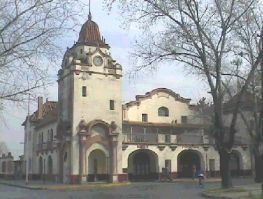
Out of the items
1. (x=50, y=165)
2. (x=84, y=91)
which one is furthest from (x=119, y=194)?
(x=50, y=165)

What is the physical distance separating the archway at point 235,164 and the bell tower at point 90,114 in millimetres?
17351

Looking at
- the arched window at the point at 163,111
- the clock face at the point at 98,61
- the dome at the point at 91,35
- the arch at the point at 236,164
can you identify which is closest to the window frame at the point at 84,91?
the clock face at the point at 98,61

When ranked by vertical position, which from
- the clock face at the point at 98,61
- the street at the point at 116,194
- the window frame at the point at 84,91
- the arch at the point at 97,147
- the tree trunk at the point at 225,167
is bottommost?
the street at the point at 116,194

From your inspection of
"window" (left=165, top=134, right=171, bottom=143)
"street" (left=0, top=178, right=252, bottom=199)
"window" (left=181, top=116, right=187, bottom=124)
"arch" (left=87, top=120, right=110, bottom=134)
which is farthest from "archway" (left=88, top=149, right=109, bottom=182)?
"street" (left=0, top=178, right=252, bottom=199)

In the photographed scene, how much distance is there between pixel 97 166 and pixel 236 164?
20075 millimetres

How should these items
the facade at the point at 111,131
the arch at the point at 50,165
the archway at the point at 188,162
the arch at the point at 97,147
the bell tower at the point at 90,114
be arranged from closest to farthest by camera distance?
the bell tower at the point at 90,114
the arch at the point at 97,147
the facade at the point at 111,131
the arch at the point at 50,165
the archway at the point at 188,162

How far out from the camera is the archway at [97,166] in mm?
56459

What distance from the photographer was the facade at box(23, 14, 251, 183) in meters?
55.5

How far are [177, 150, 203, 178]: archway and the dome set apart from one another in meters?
17.5

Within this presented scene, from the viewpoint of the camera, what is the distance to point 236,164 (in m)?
67.1

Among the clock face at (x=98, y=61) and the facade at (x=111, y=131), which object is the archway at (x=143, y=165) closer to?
the facade at (x=111, y=131)

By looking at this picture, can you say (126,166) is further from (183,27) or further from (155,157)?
(183,27)

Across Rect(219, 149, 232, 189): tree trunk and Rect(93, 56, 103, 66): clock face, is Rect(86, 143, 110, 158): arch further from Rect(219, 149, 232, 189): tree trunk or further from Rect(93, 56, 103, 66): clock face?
Rect(219, 149, 232, 189): tree trunk

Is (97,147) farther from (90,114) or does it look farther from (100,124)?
(90,114)
